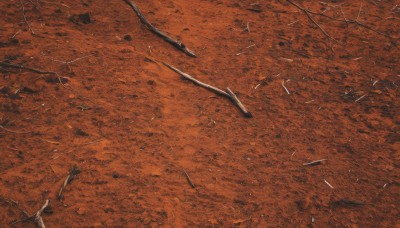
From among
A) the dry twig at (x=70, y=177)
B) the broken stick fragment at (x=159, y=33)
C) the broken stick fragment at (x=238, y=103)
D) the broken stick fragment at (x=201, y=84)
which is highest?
the dry twig at (x=70, y=177)

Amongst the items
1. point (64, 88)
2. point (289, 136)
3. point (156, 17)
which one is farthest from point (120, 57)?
point (289, 136)

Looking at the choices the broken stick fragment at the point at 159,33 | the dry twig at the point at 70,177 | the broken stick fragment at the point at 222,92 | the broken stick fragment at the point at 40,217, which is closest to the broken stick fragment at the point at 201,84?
the broken stick fragment at the point at 222,92

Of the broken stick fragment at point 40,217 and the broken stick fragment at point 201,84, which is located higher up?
the broken stick fragment at point 40,217

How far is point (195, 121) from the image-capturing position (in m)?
3.00

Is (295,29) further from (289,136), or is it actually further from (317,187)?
(317,187)

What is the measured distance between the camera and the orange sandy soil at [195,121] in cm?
238

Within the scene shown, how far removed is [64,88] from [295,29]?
8.07ft

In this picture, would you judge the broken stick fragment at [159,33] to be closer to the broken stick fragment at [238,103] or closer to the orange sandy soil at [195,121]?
the orange sandy soil at [195,121]

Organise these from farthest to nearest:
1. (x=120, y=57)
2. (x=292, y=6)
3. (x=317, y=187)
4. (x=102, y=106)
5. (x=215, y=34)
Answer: (x=292, y=6) < (x=215, y=34) < (x=120, y=57) < (x=102, y=106) < (x=317, y=187)

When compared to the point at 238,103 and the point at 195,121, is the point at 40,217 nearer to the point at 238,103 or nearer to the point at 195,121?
the point at 195,121

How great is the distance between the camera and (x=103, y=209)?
227cm

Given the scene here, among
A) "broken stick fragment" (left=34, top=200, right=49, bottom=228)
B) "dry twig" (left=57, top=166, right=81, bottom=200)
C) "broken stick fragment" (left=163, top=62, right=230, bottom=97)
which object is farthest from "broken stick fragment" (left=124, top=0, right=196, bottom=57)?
"broken stick fragment" (left=34, top=200, right=49, bottom=228)

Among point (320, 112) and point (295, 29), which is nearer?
point (320, 112)

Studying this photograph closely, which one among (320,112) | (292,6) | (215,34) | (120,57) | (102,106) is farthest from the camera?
(292,6)
